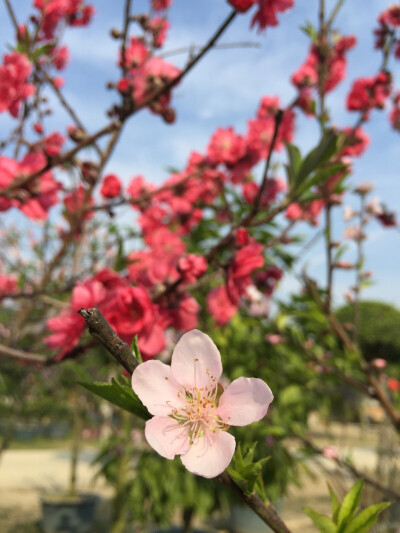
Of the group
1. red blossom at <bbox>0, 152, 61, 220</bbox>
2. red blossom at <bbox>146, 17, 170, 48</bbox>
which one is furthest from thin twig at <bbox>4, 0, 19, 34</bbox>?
red blossom at <bbox>146, 17, 170, 48</bbox>

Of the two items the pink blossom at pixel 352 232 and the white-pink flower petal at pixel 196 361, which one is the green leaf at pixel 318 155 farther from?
the pink blossom at pixel 352 232

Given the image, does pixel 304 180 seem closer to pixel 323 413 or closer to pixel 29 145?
pixel 29 145

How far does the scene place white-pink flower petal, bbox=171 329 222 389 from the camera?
468mm

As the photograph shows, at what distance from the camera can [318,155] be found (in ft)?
3.31

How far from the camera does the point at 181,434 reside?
1.58 ft

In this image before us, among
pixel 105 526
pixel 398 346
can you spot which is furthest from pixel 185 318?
pixel 398 346

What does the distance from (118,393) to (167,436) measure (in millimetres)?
60

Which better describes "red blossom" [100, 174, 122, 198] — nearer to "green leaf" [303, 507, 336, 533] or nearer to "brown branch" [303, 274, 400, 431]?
"brown branch" [303, 274, 400, 431]

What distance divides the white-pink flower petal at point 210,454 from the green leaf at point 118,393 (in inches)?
2.4

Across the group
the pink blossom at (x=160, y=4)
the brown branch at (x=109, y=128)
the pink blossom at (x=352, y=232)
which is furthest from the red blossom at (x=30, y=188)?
the pink blossom at (x=352, y=232)

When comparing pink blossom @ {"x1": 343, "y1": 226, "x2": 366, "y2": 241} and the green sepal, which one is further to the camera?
pink blossom @ {"x1": 343, "y1": 226, "x2": 366, "y2": 241}

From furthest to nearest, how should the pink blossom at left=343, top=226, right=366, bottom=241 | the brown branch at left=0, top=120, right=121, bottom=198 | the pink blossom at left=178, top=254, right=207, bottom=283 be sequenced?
the pink blossom at left=343, top=226, right=366, bottom=241, the brown branch at left=0, top=120, right=121, bottom=198, the pink blossom at left=178, top=254, right=207, bottom=283

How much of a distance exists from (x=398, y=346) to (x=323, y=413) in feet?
41.7

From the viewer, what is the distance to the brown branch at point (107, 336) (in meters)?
0.39
